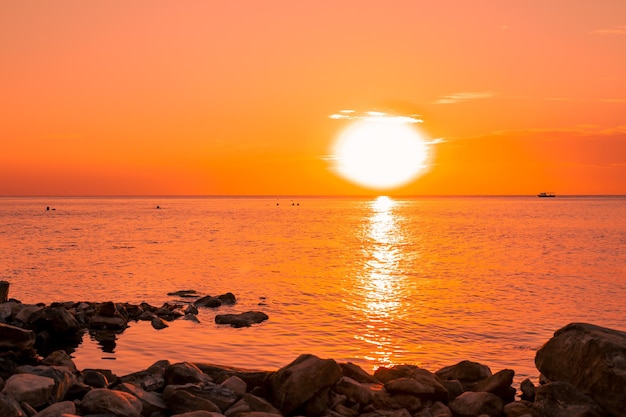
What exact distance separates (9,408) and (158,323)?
47.8ft

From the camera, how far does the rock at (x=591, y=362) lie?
44.1 ft

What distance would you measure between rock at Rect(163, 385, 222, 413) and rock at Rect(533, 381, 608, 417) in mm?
7434

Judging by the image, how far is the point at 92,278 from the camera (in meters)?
42.0

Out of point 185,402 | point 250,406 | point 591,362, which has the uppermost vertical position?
point 591,362

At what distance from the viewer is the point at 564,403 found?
1355 centimetres

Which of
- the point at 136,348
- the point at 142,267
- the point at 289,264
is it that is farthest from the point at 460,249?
the point at 136,348

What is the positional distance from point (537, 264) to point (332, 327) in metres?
32.0

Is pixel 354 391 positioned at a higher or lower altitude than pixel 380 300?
higher

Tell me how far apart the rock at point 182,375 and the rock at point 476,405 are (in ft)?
20.0

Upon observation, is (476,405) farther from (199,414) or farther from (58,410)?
(58,410)

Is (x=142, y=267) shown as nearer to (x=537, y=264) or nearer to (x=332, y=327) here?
(x=332, y=327)

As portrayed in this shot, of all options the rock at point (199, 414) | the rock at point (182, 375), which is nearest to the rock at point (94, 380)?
the rock at point (182, 375)

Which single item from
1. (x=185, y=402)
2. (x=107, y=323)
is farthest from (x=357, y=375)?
(x=107, y=323)

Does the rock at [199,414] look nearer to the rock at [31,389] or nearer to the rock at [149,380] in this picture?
the rock at [149,380]
